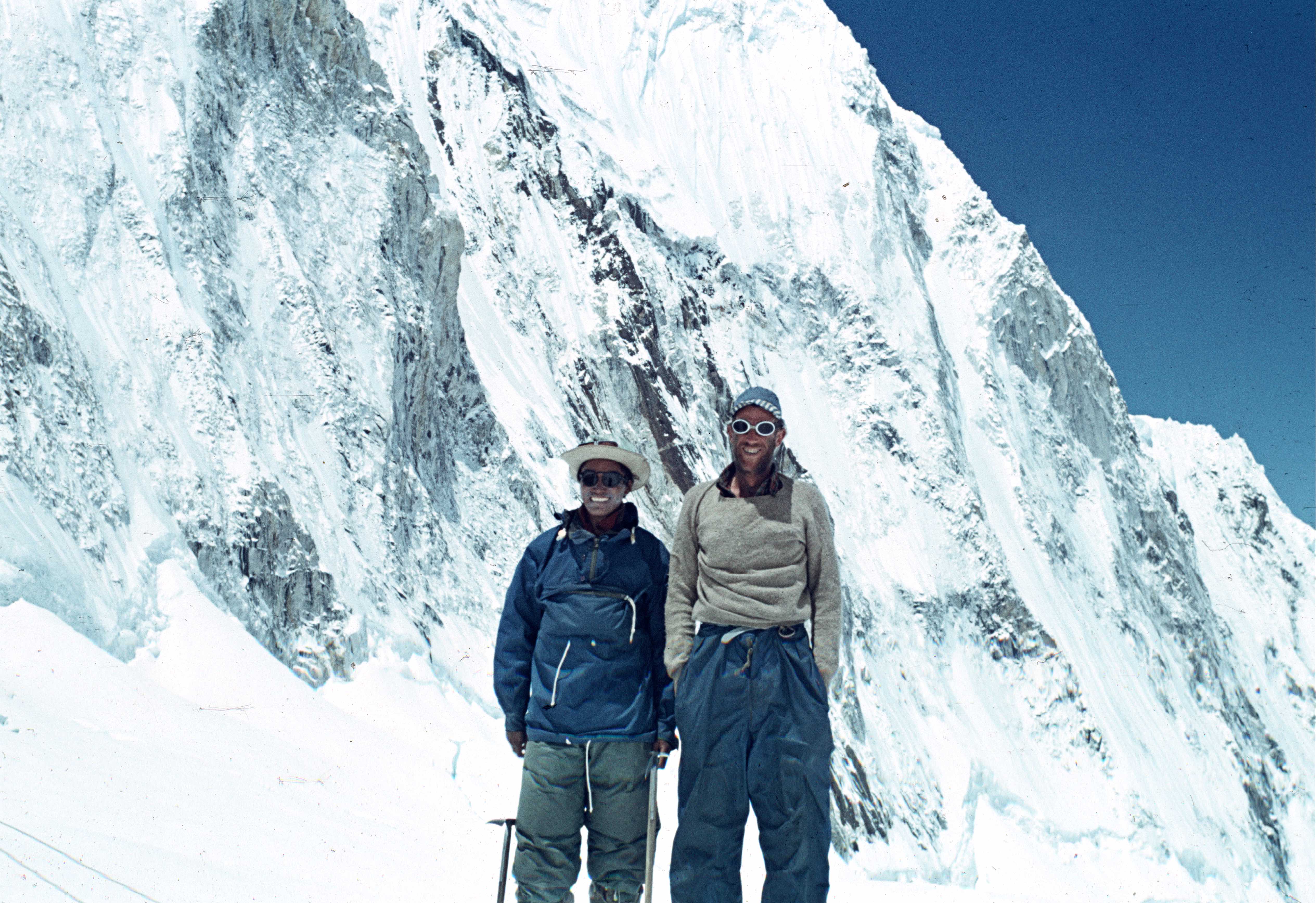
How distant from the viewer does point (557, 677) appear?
4.45 meters

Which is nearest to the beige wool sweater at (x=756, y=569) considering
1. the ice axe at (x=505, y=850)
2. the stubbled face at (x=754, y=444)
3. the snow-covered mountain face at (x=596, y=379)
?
the stubbled face at (x=754, y=444)

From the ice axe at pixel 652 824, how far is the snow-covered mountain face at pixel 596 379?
7.90 meters

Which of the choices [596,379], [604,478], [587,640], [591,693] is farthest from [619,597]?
[596,379]

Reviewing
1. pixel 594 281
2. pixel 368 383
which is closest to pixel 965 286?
pixel 594 281

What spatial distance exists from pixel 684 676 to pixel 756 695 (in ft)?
1.05

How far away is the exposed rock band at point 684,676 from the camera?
4.19m

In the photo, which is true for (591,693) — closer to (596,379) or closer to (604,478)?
(604,478)

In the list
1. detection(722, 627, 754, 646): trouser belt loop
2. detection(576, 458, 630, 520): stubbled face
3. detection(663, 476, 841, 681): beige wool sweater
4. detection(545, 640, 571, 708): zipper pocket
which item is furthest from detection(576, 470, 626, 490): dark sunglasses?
detection(722, 627, 754, 646): trouser belt loop

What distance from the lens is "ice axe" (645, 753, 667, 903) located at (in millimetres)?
4305

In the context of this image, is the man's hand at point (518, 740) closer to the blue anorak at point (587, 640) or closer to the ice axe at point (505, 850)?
the blue anorak at point (587, 640)

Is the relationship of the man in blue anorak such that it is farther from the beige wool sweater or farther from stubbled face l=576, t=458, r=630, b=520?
the beige wool sweater

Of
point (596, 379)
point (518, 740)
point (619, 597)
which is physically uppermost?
point (596, 379)

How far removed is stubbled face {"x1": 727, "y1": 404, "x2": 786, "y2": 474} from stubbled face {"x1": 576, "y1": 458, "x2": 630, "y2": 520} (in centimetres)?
57

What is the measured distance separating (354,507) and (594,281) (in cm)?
1662
